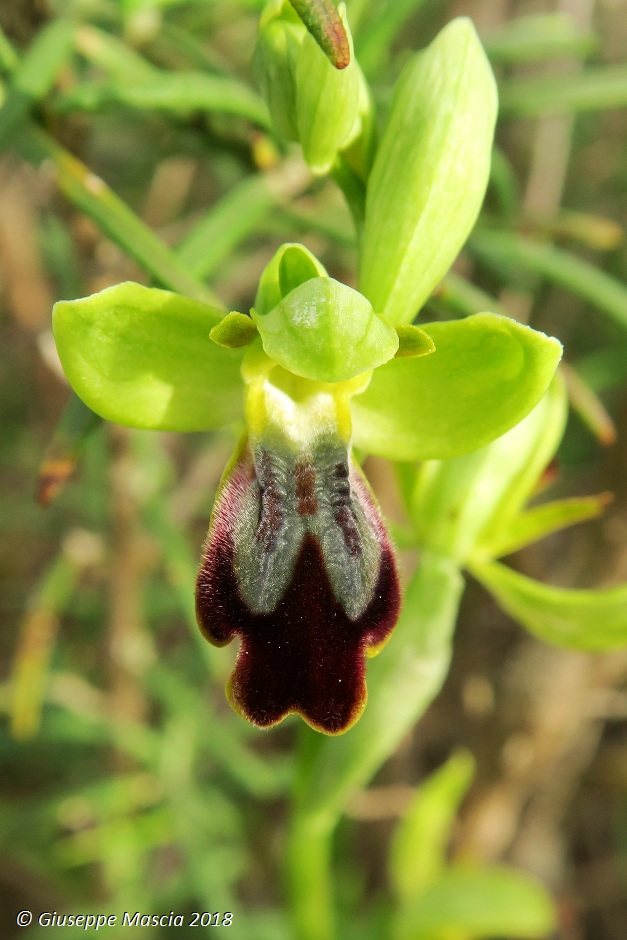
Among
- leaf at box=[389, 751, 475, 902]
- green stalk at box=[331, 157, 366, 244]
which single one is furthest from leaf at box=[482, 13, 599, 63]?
leaf at box=[389, 751, 475, 902]

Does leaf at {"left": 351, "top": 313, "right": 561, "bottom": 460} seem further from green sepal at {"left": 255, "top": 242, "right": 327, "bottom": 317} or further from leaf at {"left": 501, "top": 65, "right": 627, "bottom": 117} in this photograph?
leaf at {"left": 501, "top": 65, "right": 627, "bottom": 117}

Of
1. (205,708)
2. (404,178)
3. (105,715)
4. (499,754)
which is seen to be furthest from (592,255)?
(404,178)

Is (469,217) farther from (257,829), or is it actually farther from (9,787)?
(9,787)

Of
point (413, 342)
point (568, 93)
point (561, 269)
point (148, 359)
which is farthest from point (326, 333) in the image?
point (568, 93)

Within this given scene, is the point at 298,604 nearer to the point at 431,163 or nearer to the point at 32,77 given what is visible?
the point at 431,163

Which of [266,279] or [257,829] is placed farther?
[257,829]
